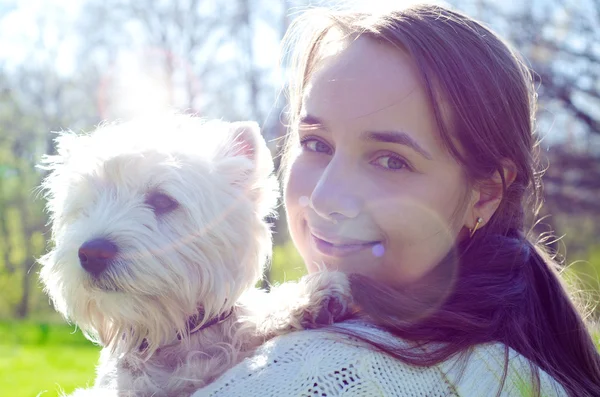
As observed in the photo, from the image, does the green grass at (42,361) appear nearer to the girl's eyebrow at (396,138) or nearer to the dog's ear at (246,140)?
the dog's ear at (246,140)

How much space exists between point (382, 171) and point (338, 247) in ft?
1.25

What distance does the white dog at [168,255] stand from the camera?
258cm

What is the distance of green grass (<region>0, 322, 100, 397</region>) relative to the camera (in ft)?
28.7

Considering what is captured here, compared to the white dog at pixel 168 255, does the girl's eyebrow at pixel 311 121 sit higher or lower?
higher

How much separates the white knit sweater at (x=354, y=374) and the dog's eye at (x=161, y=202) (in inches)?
40.1

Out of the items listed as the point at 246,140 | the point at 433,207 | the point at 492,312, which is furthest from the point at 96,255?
the point at 492,312

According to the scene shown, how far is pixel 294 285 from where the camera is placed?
2654 mm

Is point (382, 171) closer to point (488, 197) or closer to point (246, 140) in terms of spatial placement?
point (488, 197)

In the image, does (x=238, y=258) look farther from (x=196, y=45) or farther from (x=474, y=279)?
(x=196, y=45)

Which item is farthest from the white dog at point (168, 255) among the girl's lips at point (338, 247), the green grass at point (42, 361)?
the green grass at point (42, 361)

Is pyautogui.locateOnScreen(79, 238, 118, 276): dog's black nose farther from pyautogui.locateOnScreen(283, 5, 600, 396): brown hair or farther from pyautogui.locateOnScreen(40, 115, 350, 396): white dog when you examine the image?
pyautogui.locateOnScreen(283, 5, 600, 396): brown hair

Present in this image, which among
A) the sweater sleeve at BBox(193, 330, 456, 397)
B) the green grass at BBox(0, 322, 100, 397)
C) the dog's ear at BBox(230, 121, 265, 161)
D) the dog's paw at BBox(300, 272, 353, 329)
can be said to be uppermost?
Result: the dog's ear at BBox(230, 121, 265, 161)

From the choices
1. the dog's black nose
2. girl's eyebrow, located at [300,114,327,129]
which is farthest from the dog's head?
girl's eyebrow, located at [300,114,327,129]

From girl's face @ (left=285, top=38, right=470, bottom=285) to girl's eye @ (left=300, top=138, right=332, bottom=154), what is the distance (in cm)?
12
